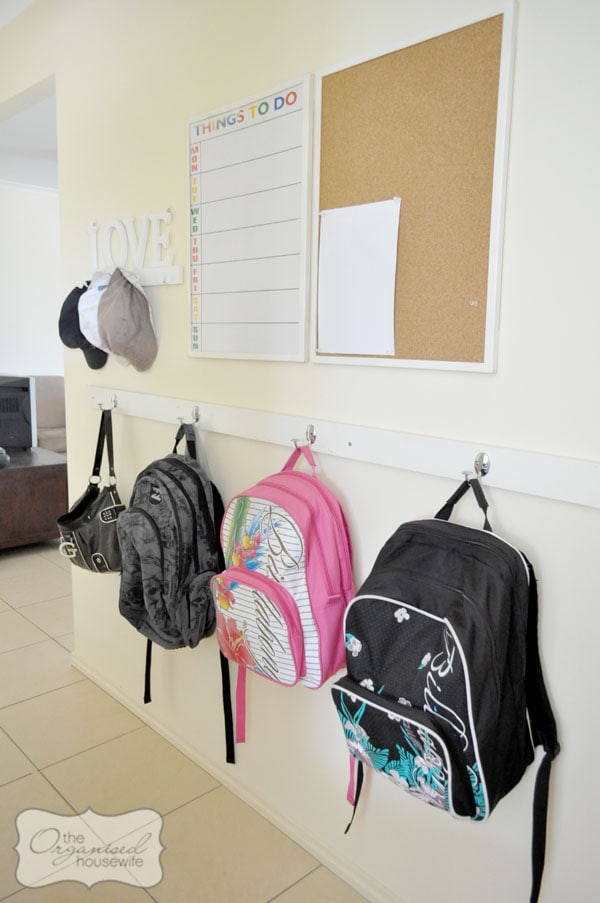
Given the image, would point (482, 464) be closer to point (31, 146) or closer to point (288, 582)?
point (288, 582)

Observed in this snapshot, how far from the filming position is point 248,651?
1465 mm

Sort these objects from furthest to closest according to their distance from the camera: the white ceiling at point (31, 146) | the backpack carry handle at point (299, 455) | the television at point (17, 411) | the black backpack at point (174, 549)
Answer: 1. the television at point (17, 411)
2. the white ceiling at point (31, 146)
3. the black backpack at point (174, 549)
4. the backpack carry handle at point (299, 455)

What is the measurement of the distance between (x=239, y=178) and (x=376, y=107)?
402 mm

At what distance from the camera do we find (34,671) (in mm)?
2451

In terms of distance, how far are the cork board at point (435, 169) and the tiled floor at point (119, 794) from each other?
3.84ft

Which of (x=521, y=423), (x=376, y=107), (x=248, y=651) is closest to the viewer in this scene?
(x=521, y=423)

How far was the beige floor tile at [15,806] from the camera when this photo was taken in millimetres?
1597

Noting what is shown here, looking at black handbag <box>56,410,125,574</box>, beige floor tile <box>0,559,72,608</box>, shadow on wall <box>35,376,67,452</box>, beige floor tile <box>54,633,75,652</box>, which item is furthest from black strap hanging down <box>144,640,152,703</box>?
shadow on wall <box>35,376,67,452</box>

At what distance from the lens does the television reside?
12.3 feet

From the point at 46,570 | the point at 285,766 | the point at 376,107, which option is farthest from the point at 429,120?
the point at 46,570

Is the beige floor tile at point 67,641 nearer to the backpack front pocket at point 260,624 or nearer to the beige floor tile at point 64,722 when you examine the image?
the beige floor tile at point 64,722

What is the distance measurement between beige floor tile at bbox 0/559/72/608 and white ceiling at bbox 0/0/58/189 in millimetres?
1986

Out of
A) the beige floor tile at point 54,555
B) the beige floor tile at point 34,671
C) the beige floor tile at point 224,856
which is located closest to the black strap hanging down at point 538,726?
the beige floor tile at point 224,856

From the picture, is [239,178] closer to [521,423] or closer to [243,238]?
[243,238]
